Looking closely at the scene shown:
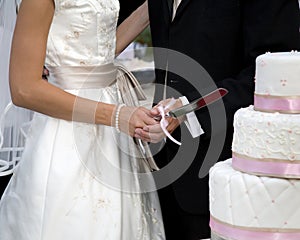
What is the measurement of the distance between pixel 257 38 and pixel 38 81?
Result: 2.33 ft

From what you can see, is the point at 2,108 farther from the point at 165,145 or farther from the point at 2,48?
the point at 165,145

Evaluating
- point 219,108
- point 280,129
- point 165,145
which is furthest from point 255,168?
point 165,145

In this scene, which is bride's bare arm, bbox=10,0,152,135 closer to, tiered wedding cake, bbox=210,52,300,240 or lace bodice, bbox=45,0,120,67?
lace bodice, bbox=45,0,120,67

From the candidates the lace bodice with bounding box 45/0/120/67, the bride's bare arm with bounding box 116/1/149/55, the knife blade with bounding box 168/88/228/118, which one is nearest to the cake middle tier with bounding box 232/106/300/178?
the knife blade with bounding box 168/88/228/118

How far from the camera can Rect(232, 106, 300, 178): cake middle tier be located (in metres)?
1.74

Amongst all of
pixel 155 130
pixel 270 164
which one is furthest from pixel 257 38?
pixel 270 164

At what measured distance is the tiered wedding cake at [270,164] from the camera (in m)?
1.74

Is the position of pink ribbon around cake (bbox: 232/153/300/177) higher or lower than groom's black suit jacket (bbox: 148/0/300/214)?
lower

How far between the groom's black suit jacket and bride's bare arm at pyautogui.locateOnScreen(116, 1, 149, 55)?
0.29m

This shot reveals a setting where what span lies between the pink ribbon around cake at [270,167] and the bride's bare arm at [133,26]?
974 mm

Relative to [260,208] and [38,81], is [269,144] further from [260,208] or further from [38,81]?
[38,81]

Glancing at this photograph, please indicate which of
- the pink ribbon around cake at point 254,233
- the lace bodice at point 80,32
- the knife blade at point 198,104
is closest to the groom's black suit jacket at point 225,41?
the knife blade at point 198,104

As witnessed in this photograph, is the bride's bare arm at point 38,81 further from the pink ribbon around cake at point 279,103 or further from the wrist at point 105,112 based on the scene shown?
the pink ribbon around cake at point 279,103

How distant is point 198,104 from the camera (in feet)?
6.78
